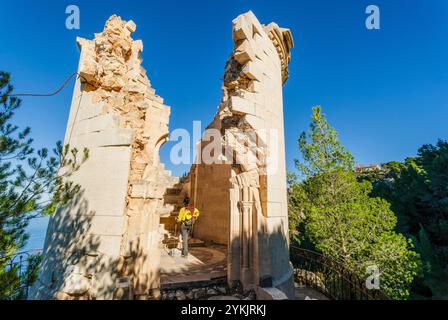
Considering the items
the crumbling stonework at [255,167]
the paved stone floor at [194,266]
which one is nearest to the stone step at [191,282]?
the paved stone floor at [194,266]

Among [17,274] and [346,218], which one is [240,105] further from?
[346,218]

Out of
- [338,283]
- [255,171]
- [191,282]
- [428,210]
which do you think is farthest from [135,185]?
[428,210]

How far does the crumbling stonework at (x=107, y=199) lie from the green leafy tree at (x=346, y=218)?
6.86 meters

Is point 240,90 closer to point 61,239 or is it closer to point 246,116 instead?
point 246,116

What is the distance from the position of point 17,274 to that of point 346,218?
9.54 metres

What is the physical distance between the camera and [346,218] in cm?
878

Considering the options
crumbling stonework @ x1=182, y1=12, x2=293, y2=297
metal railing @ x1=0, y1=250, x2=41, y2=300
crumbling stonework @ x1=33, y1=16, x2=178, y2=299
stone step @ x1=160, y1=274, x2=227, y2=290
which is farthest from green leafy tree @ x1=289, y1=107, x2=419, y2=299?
metal railing @ x1=0, y1=250, x2=41, y2=300

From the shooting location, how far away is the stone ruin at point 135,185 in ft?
14.2

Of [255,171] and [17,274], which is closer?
[17,274]

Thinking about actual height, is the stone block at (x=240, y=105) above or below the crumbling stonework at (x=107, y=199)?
above

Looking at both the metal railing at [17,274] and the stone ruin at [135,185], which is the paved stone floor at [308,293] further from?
the metal railing at [17,274]

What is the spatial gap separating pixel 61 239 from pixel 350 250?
9.08 metres

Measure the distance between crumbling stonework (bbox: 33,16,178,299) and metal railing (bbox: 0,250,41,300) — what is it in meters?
0.69
